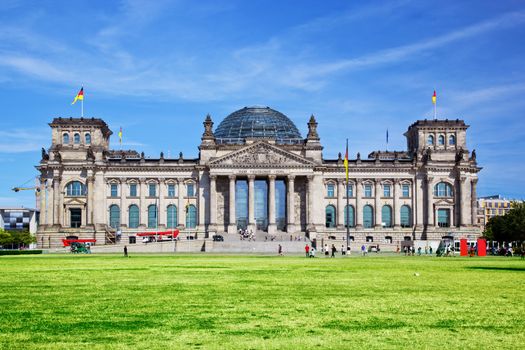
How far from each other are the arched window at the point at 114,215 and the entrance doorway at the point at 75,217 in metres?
5.61

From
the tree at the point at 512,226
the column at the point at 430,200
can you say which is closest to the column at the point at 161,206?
the column at the point at 430,200

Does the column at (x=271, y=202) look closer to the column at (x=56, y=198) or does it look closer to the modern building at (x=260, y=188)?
the modern building at (x=260, y=188)

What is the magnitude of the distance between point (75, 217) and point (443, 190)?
230 ft

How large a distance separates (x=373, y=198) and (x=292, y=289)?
10655 centimetres

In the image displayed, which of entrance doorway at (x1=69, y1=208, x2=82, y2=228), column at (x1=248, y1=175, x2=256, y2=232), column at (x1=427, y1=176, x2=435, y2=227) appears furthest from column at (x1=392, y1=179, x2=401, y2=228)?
entrance doorway at (x1=69, y1=208, x2=82, y2=228)

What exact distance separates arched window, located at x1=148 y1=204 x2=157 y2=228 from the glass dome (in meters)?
18.7

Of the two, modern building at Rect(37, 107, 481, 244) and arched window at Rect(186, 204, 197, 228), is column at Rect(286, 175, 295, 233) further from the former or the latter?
arched window at Rect(186, 204, 197, 228)

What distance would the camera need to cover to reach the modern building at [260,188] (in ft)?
419

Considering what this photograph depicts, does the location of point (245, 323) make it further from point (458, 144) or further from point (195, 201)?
point (458, 144)

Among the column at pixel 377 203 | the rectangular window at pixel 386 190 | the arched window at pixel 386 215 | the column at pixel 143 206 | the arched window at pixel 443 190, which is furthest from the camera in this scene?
the rectangular window at pixel 386 190

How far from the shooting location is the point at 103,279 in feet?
113

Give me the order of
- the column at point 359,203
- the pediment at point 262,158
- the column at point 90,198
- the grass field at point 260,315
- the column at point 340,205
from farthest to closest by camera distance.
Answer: the column at point 359,203, the column at point 340,205, the column at point 90,198, the pediment at point 262,158, the grass field at point 260,315

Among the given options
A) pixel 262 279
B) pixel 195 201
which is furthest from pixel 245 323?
pixel 195 201

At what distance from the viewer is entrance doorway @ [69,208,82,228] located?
129 meters
